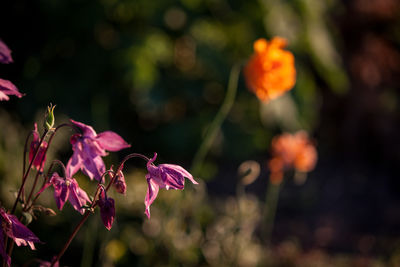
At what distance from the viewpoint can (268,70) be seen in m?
1.39

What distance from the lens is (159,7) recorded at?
286 cm

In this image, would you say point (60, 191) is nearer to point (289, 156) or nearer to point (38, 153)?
point (38, 153)

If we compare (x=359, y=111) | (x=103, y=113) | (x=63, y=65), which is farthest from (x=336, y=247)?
(x=359, y=111)

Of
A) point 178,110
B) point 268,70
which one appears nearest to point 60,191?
point 268,70

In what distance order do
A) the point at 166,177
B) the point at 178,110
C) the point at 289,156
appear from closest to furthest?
1. the point at 166,177
2. the point at 289,156
3. the point at 178,110

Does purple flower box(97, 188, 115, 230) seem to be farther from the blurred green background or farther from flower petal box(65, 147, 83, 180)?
the blurred green background

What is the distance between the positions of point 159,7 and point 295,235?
173cm

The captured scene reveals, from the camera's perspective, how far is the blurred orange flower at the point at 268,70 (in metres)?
1.39

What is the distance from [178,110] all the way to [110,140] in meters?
3.21

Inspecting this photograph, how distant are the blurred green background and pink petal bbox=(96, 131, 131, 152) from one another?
2.34 feet

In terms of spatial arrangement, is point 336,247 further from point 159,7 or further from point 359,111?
point 359,111

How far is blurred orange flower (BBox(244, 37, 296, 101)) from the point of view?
4.56 ft

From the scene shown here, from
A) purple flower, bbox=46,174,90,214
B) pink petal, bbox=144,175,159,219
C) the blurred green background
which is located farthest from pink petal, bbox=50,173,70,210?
the blurred green background

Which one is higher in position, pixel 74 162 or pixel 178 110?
pixel 74 162
